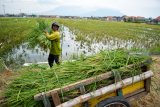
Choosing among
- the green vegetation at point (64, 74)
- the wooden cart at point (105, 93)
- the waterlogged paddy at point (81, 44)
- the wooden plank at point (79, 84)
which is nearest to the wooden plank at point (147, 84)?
the wooden cart at point (105, 93)

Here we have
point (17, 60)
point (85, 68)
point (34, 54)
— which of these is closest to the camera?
point (85, 68)

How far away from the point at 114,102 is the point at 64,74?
785 mm

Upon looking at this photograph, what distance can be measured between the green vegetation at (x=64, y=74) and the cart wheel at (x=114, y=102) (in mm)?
270

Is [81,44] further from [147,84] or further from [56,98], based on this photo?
[56,98]

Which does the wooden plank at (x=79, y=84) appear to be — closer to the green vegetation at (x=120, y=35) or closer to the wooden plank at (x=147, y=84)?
the wooden plank at (x=147, y=84)

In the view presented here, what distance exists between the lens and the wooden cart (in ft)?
10.1

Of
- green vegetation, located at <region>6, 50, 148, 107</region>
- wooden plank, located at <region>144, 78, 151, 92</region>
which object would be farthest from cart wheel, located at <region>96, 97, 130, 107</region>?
wooden plank, located at <region>144, 78, 151, 92</region>

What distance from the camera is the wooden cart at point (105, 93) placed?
309 centimetres

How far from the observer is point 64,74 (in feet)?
11.1

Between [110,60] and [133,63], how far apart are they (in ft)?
1.07

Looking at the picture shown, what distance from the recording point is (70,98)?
3256 mm

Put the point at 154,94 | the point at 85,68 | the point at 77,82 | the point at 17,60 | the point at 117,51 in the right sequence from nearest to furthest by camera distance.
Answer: the point at 77,82
the point at 85,68
the point at 117,51
the point at 154,94
the point at 17,60

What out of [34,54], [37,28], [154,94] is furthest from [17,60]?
[154,94]

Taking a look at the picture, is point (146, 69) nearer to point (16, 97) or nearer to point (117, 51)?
point (117, 51)
